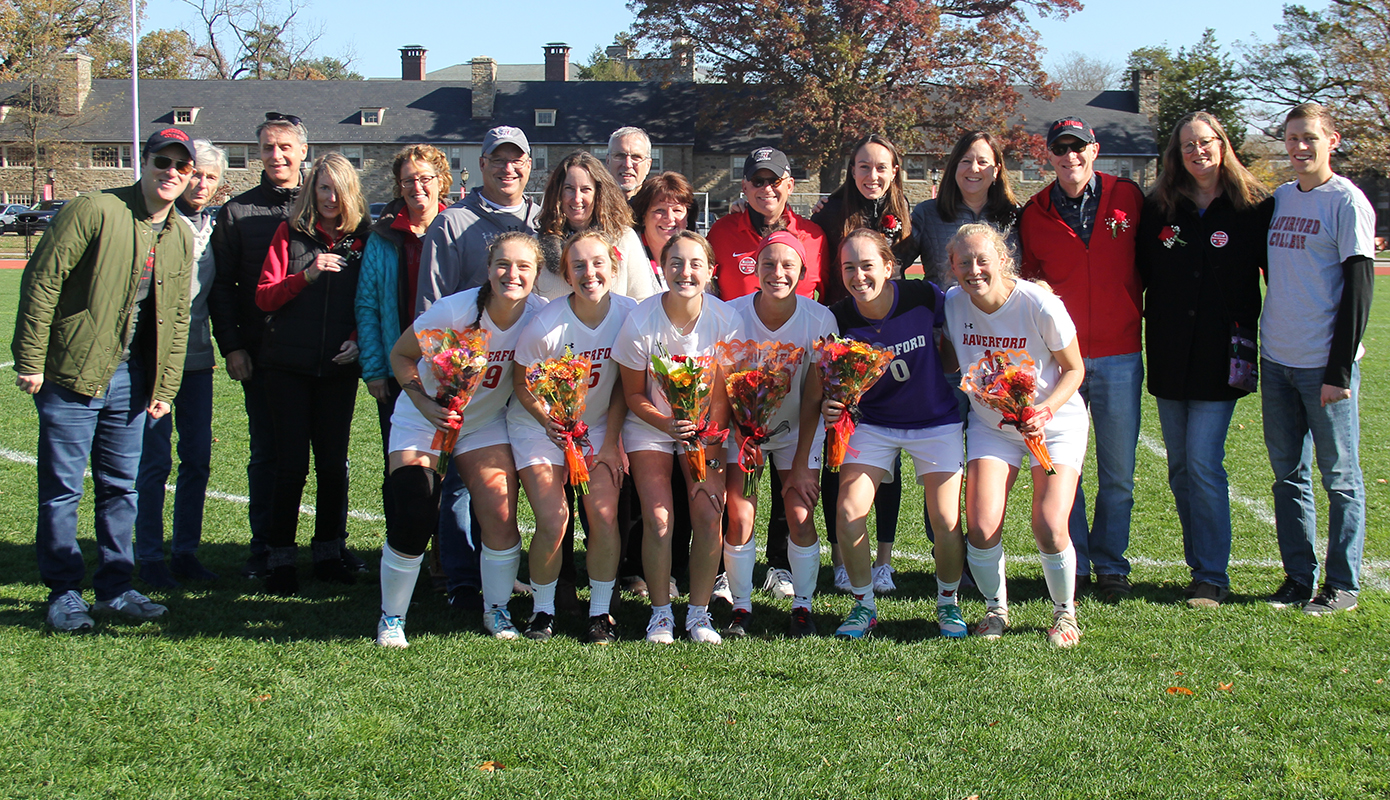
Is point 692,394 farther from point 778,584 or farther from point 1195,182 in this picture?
point 1195,182

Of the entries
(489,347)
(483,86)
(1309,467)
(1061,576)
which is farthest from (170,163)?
(483,86)

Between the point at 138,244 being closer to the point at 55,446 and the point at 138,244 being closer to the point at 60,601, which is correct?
the point at 55,446

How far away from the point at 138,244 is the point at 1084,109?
59.7 m

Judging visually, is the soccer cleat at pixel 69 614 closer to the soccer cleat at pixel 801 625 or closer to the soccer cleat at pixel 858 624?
the soccer cleat at pixel 801 625

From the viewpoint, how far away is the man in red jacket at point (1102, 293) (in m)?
5.09

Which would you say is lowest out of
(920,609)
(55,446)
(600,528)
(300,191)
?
(920,609)

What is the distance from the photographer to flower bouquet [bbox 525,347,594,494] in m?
4.33

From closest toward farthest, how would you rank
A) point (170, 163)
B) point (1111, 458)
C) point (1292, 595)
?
point (170, 163), point (1292, 595), point (1111, 458)

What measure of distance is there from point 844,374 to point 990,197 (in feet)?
5.50

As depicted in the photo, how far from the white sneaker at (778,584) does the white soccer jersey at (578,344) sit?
140cm

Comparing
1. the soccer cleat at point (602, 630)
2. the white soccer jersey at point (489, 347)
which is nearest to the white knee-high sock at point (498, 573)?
the soccer cleat at point (602, 630)

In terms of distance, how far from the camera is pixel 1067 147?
16.8ft

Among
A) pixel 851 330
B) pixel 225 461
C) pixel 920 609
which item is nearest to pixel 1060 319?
pixel 851 330

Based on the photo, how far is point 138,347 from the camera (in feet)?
16.3
